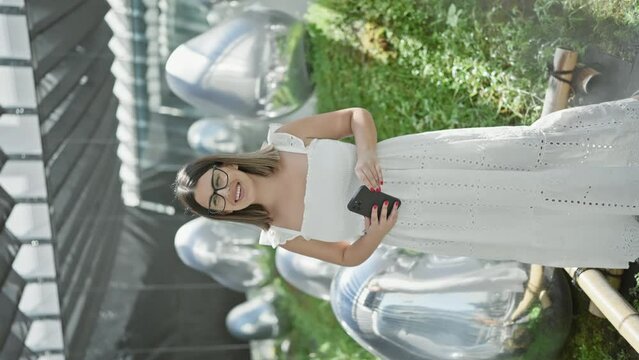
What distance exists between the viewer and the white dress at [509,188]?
5.32 feet

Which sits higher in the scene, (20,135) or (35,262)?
(20,135)

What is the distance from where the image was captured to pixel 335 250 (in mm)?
1693

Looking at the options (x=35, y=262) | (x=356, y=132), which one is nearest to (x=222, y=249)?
(x=35, y=262)

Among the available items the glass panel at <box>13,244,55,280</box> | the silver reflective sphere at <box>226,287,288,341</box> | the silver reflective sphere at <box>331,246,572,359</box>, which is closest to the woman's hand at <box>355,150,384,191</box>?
the silver reflective sphere at <box>331,246,572,359</box>

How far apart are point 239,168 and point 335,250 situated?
318mm

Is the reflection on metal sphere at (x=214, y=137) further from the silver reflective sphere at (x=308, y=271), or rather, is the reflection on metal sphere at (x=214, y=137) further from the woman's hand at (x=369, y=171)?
the woman's hand at (x=369, y=171)

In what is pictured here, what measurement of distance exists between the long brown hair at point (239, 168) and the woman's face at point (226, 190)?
15mm

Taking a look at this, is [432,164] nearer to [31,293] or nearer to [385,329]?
[385,329]

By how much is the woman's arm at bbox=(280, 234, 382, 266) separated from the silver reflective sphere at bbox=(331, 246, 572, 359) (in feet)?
1.64

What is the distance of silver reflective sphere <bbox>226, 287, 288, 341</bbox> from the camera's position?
4.42 meters

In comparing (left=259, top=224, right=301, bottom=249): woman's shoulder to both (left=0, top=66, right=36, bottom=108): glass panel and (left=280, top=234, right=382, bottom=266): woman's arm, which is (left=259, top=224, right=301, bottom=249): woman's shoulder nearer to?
(left=280, top=234, right=382, bottom=266): woman's arm

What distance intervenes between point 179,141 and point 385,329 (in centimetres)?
361

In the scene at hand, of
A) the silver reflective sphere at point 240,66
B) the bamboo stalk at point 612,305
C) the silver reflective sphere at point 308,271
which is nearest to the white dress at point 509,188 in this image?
the bamboo stalk at point 612,305

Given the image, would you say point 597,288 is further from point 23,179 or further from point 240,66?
point 23,179
